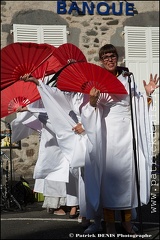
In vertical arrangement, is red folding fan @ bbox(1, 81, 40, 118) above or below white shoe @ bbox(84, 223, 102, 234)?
above

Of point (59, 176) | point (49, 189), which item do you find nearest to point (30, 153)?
point (49, 189)

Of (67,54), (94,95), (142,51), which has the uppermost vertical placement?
(142,51)

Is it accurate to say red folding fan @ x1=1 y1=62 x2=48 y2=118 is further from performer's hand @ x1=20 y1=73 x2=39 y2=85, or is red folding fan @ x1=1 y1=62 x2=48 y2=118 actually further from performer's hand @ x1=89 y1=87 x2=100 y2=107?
performer's hand @ x1=89 y1=87 x2=100 y2=107

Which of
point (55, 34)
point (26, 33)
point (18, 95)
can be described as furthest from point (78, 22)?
point (18, 95)

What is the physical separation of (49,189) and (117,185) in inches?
53.5

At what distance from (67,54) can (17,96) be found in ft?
2.65

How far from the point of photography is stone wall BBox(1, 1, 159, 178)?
853cm

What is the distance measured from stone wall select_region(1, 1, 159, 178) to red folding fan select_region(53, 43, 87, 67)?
336cm

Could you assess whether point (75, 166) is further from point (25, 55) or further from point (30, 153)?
point (30, 153)

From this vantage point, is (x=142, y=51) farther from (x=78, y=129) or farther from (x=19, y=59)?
(x=19, y=59)

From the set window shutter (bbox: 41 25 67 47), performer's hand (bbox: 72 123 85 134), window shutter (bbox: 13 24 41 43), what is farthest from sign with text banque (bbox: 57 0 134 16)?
performer's hand (bbox: 72 123 85 134)

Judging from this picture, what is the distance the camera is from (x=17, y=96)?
453cm

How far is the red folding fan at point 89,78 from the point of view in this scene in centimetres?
426

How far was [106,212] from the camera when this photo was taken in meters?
4.42
